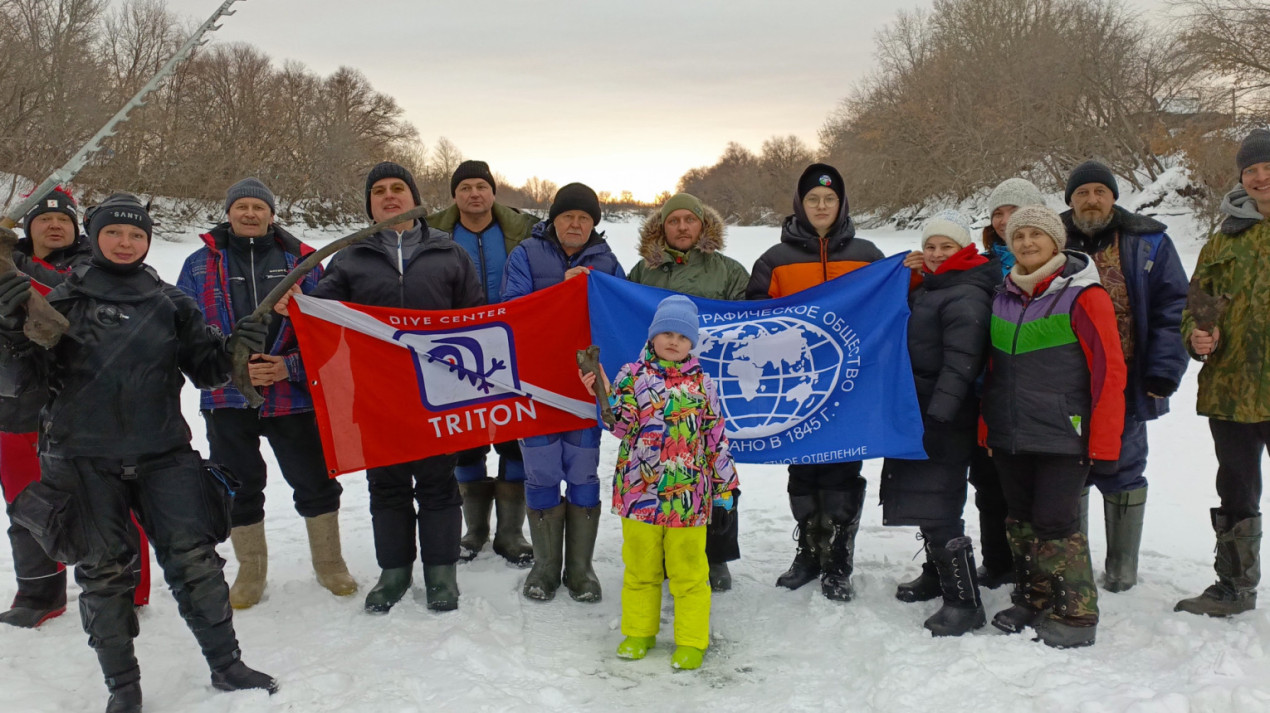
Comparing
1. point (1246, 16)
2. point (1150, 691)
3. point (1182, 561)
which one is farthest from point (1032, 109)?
point (1150, 691)

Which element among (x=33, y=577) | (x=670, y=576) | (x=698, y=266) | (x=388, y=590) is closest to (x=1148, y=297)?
(x=698, y=266)

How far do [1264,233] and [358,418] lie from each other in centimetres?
483

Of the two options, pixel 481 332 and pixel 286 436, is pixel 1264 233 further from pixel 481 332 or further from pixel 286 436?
pixel 286 436

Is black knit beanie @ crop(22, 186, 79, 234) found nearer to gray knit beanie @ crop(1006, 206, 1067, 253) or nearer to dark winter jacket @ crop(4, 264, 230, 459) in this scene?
dark winter jacket @ crop(4, 264, 230, 459)

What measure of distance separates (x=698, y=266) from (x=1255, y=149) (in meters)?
2.88

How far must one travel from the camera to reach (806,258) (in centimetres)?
483

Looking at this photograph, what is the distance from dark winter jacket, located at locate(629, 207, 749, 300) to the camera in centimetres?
489

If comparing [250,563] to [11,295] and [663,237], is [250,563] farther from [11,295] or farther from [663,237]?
[663,237]

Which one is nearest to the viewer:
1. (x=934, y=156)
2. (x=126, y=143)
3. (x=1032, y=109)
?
(x=126, y=143)

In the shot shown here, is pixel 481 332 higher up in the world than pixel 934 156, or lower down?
lower down

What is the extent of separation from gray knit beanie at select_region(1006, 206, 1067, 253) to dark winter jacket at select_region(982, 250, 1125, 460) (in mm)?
137

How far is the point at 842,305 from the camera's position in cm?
466

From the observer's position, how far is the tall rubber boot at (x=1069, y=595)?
3.87 meters

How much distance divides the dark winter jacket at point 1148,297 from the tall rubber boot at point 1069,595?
99 centimetres
